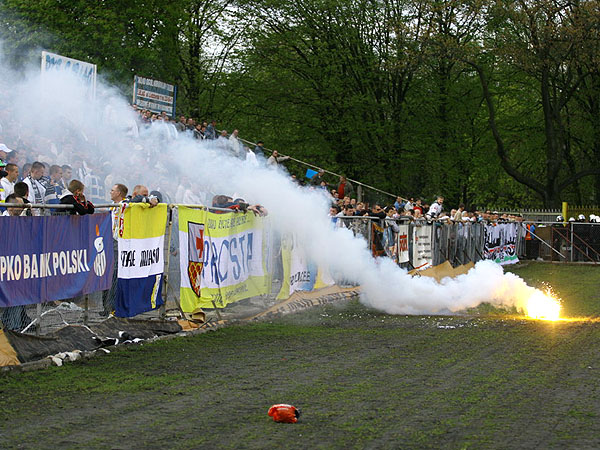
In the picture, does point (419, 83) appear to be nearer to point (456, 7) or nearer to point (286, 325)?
point (456, 7)

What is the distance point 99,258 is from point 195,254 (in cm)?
213

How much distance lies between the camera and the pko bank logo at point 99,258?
34.9 ft

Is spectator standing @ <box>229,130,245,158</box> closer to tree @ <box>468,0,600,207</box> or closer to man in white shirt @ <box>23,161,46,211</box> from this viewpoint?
→ man in white shirt @ <box>23,161,46,211</box>

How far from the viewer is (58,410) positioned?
6.99 meters

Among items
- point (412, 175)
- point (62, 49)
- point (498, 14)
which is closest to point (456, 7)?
point (498, 14)

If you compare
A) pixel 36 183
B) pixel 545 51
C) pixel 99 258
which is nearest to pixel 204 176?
pixel 36 183

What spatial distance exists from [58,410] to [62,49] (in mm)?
24498

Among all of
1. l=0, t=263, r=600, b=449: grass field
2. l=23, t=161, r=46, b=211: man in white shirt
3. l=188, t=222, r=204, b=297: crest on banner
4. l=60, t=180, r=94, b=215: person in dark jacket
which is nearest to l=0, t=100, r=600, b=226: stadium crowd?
l=23, t=161, r=46, b=211: man in white shirt

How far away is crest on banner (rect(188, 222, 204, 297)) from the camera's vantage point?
40.9 feet

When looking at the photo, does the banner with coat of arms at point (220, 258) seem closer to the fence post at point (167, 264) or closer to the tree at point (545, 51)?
the fence post at point (167, 264)

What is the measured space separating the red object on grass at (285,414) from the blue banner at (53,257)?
3696mm

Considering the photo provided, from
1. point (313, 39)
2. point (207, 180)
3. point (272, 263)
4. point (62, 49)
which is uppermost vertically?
point (313, 39)

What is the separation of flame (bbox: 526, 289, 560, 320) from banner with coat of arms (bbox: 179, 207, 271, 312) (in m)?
5.08

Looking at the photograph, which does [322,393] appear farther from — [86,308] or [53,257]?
[86,308]
